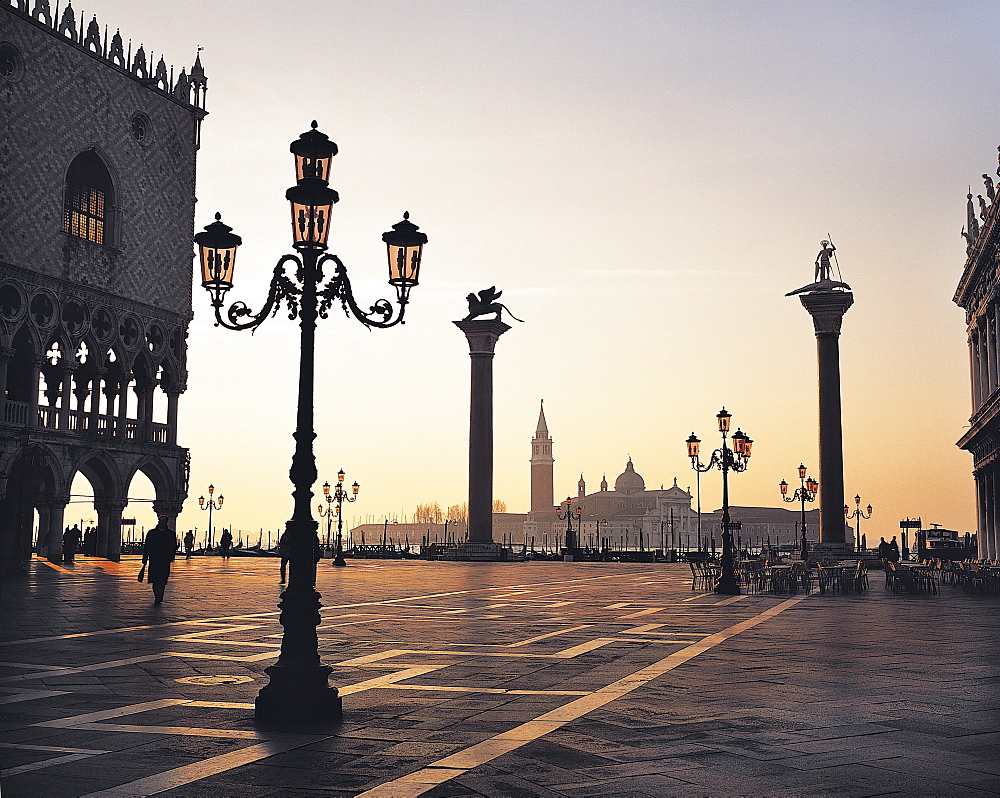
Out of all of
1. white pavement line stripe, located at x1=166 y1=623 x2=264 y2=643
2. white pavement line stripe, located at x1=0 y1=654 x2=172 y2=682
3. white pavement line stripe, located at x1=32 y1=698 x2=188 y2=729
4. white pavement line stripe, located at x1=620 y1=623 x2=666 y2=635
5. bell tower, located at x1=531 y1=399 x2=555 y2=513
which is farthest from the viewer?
bell tower, located at x1=531 y1=399 x2=555 y2=513

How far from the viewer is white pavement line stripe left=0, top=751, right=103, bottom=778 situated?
5863 mm

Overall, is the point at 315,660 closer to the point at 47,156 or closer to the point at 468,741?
the point at 468,741

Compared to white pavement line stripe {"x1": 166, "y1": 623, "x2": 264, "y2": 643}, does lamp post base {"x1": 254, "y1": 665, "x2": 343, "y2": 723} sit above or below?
above

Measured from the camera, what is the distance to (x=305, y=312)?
331 inches

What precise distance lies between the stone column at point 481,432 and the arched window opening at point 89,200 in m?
17.6

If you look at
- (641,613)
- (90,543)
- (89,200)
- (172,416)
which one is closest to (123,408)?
(172,416)

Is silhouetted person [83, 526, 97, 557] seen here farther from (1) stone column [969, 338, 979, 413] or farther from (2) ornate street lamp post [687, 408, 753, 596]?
(1) stone column [969, 338, 979, 413]

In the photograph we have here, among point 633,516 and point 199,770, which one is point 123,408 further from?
point 633,516

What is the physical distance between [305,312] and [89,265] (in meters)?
34.0

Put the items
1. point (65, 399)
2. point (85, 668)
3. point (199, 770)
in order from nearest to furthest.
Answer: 1. point (199, 770)
2. point (85, 668)
3. point (65, 399)

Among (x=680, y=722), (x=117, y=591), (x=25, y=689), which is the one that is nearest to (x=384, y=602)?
(x=117, y=591)

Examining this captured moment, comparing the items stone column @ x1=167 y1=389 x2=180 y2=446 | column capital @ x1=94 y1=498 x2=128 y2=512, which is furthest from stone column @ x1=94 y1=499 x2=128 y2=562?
stone column @ x1=167 y1=389 x2=180 y2=446

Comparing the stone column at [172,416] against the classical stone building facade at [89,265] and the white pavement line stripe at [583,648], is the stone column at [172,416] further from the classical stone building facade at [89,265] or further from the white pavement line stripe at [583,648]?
the white pavement line stripe at [583,648]

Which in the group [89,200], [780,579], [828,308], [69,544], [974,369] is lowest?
[780,579]
